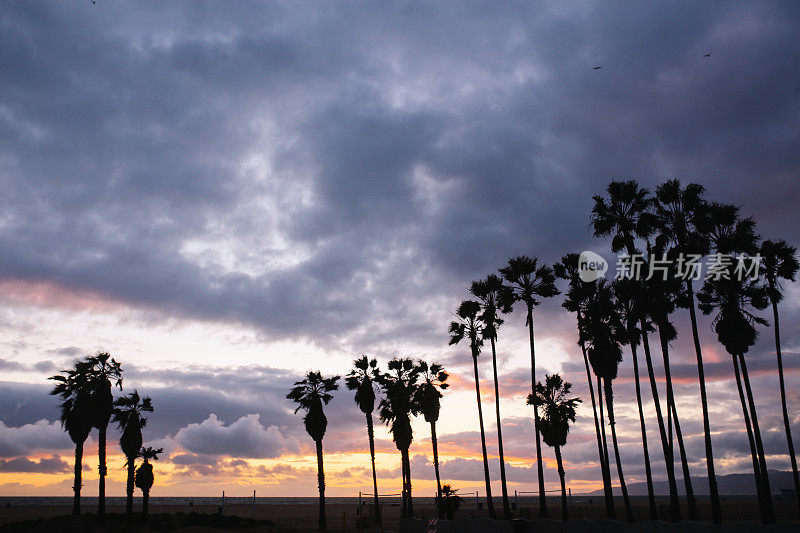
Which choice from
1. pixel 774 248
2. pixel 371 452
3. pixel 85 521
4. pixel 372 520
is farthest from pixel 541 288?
pixel 85 521

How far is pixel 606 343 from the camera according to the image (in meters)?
46.1

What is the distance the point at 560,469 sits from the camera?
49188 millimetres

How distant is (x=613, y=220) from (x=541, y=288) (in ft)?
29.8

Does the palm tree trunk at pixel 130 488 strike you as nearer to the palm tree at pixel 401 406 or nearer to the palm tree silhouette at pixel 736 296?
the palm tree at pixel 401 406

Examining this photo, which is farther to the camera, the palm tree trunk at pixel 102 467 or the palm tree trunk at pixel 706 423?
the palm tree trunk at pixel 102 467

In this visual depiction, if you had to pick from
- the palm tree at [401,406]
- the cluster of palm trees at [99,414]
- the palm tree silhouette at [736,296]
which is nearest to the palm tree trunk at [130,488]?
the cluster of palm trees at [99,414]

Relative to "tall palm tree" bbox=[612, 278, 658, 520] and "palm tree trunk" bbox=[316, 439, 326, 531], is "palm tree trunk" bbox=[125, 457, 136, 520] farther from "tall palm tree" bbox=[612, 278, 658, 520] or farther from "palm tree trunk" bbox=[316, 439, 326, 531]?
"tall palm tree" bbox=[612, 278, 658, 520]

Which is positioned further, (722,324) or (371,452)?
(371,452)

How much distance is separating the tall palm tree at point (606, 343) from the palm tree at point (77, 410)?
137 ft

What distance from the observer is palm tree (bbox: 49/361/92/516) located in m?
50.4

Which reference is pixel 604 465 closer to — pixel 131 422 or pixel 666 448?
pixel 666 448

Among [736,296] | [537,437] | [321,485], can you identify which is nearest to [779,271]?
[736,296]

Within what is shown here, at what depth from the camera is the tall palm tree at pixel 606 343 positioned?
4581 centimetres

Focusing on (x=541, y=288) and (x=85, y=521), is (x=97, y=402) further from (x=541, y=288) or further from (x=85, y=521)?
(x=541, y=288)
